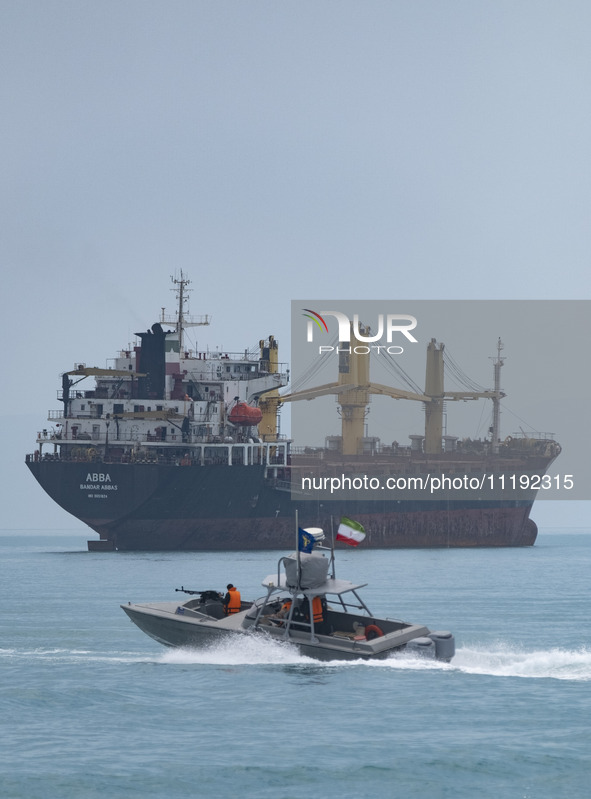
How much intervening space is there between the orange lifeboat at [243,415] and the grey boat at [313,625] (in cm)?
5681

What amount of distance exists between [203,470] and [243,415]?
5.97 meters

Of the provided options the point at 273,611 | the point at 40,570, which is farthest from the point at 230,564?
the point at 273,611

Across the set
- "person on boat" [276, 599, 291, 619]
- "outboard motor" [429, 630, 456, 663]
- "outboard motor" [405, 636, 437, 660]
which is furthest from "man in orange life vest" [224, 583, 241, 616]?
"outboard motor" [429, 630, 456, 663]

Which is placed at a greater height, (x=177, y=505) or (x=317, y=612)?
(x=177, y=505)

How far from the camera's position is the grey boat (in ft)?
88.7

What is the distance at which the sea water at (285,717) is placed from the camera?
20.2m

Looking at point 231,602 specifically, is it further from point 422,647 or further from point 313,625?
point 422,647

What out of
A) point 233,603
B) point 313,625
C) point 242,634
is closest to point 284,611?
point 313,625

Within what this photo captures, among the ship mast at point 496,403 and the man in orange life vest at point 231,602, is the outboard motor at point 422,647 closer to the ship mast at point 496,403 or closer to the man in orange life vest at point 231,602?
the man in orange life vest at point 231,602

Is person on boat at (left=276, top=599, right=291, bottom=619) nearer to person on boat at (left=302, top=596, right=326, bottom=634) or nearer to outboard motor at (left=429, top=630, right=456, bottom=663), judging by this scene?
person on boat at (left=302, top=596, right=326, bottom=634)

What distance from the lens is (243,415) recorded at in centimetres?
8656

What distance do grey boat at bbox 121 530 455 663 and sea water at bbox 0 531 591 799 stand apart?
32 centimetres

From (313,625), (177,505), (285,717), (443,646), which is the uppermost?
(177,505)

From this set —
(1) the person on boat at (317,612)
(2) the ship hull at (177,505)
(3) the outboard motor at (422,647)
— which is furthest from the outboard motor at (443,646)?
(2) the ship hull at (177,505)
